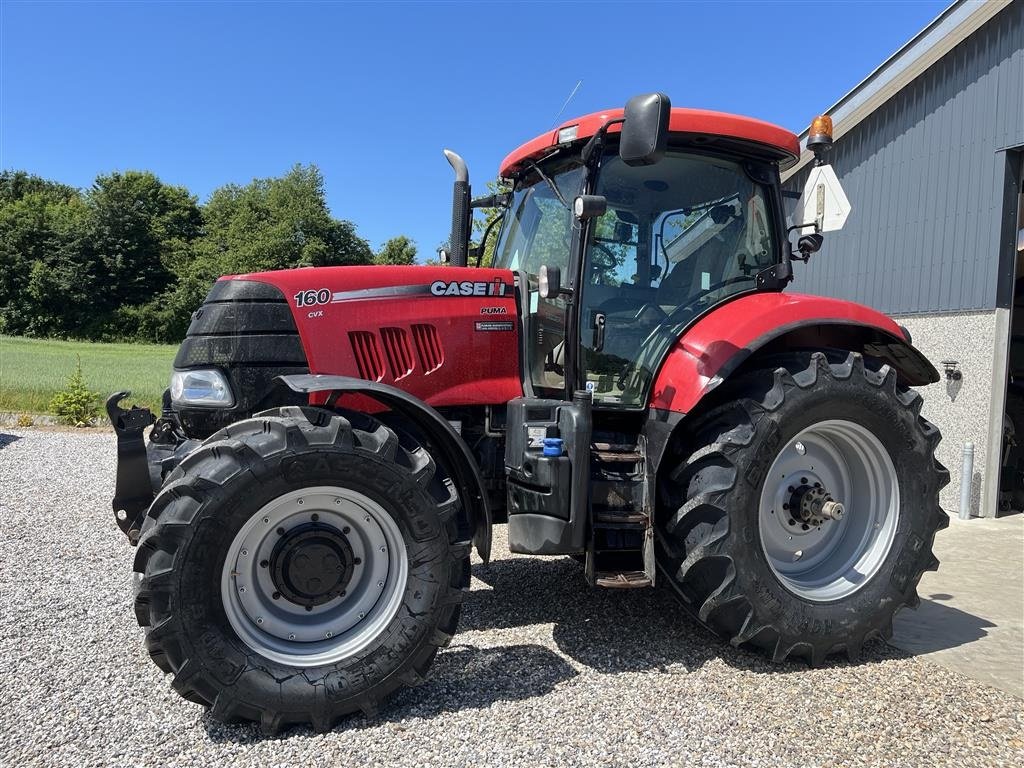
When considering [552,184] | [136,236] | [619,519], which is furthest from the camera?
[136,236]

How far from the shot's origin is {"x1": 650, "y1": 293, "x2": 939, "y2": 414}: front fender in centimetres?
325

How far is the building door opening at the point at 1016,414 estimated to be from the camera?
6598 millimetres

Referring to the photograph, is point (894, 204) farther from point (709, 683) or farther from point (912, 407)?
point (709, 683)

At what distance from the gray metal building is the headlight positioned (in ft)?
20.5

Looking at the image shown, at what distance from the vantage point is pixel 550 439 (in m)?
3.16

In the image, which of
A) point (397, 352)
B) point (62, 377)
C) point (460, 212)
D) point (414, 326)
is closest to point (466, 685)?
point (397, 352)

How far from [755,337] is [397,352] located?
5.35 feet

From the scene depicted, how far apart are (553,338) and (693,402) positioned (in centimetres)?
76

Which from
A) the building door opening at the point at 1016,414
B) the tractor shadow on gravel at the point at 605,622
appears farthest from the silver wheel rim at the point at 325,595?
the building door opening at the point at 1016,414

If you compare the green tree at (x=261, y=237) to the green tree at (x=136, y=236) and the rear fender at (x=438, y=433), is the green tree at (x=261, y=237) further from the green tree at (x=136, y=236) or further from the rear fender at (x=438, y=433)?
the rear fender at (x=438, y=433)

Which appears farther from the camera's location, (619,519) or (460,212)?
(460,212)

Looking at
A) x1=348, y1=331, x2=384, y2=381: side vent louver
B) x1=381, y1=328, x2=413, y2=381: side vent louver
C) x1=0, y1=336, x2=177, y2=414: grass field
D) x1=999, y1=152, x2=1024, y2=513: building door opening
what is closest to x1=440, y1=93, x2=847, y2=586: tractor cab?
x1=381, y1=328, x2=413, y2=381: side vent louver

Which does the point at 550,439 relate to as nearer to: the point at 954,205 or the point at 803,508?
the point at 803,508

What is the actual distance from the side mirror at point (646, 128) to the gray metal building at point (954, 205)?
4911mm
